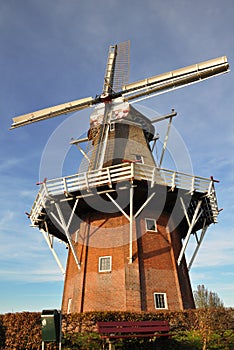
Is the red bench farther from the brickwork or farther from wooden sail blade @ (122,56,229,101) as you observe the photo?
wooden sail blade @ (122,56,229,101)

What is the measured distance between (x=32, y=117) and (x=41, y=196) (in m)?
7.81

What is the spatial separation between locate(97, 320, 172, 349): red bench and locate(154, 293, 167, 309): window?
11.6 feet

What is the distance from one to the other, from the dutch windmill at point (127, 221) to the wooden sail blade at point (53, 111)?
114 inches

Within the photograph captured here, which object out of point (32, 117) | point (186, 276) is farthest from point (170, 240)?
point (32, 117)

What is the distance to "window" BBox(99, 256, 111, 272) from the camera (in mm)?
14867

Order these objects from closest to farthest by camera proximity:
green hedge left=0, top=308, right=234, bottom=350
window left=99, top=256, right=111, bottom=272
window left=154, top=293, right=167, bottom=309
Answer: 1. green hedge left=0, top=308, right=234, bottom=350
2. window left=154, top=293, right=167, bottom=309
3. window left=99, top=256, right=111, bottom=272

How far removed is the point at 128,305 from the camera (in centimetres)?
1333

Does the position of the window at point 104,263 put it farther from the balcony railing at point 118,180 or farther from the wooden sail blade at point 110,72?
the wooden sail blade at point 110,72

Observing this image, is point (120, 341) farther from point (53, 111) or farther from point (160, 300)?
point (53, 111)

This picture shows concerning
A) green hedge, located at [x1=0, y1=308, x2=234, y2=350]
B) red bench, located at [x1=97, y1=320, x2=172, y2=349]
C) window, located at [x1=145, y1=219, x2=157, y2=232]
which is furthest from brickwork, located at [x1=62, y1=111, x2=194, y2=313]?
red bench, located at [x1=97, y1=320, x2=172, y2=349]

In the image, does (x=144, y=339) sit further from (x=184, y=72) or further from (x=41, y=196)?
(x=184, y=72)

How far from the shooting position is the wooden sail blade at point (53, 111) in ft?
67.9

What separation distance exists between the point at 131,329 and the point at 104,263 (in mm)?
5352

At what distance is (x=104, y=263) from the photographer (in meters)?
15.1
